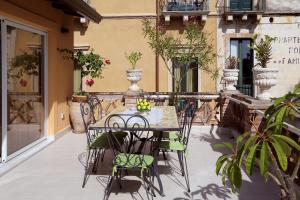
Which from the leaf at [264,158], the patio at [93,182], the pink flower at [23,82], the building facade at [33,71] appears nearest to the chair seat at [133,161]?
the patio at [93,182]

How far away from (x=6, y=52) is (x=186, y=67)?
28.1 ft

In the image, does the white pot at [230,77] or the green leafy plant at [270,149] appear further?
the white pot at [230,77]

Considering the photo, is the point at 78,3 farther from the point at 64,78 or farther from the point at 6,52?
the point at 64,78

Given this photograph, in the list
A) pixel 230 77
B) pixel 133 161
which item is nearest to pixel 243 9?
pixel 230 77

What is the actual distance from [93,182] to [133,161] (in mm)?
1028

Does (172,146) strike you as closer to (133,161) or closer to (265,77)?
(133,161)

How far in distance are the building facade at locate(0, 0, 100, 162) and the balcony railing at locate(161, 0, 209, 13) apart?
5.45 metres

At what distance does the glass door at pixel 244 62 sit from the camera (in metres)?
13.8

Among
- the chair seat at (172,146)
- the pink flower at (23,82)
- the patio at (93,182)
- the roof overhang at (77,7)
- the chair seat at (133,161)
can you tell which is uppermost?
the roof overhang at (77,7)

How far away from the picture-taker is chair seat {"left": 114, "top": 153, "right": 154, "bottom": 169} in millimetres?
3863

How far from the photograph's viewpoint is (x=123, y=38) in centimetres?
1370

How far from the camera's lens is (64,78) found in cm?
843

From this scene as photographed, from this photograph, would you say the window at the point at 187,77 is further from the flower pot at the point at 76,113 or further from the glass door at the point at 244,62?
the flower pot at the point at 76,113

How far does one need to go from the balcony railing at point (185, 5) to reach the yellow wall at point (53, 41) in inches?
212
